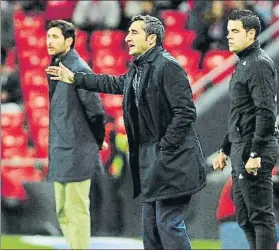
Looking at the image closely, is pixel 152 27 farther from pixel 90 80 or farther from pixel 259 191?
pixel 259 191

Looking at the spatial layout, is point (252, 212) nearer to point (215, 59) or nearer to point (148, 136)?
point (148, 136)

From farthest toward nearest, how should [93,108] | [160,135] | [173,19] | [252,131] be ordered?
[173,19], [93,108], [252,131], [160,135]

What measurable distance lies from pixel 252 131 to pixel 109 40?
20.4 ft

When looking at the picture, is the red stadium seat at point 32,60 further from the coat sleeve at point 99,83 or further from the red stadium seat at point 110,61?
the coat sleeve at point 99,83

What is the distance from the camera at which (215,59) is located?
12211 millimetres

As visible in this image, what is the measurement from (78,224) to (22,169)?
3.67 meters

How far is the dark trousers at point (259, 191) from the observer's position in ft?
23.0

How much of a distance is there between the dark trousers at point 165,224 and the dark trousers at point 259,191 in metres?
0.35

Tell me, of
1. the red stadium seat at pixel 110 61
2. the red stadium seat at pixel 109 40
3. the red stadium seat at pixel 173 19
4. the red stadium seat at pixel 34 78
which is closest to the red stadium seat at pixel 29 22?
the red stadium seat at pixel 34 78

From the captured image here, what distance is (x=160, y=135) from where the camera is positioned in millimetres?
6918

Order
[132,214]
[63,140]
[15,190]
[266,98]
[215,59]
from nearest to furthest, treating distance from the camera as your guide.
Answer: [266,98]
[63,140]
[132,214]
[15,190]
[215,59]

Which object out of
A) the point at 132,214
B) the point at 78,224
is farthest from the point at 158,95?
the point at 132,214

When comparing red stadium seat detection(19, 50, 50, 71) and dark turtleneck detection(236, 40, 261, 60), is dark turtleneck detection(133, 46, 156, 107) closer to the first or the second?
dark turtleneck detection(236, 40, 261, 60)

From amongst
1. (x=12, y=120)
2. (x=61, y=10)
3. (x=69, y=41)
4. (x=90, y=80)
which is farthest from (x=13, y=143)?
(x=90, y=80)
